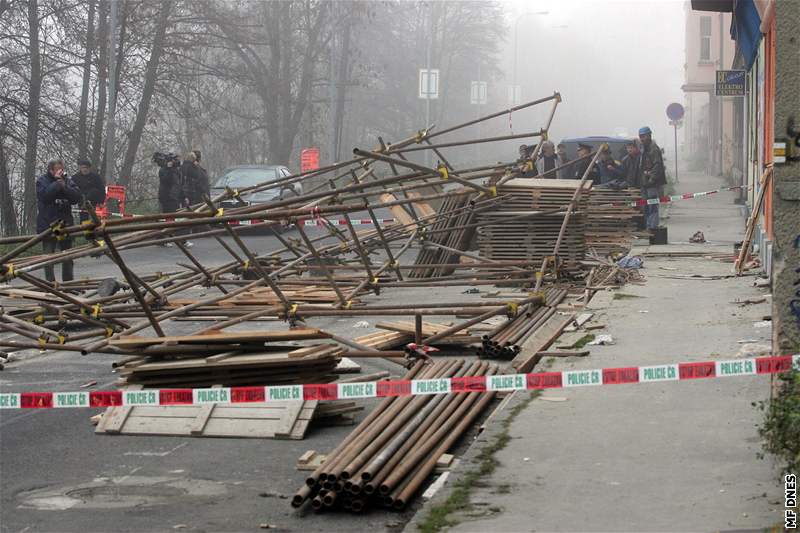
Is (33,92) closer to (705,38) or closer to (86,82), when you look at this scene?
(86,82)

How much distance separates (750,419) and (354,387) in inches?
98.0

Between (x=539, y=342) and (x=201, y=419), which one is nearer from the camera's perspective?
(x=201, y=419)

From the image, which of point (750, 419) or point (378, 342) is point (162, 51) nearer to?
point (378, 342)

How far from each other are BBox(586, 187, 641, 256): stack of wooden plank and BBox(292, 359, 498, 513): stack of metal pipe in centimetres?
1216

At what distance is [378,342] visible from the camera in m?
11.1

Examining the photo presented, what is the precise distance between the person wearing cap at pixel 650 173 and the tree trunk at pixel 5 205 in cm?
1321

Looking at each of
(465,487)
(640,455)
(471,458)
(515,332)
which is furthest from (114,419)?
(515,332)

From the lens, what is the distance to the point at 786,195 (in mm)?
6309

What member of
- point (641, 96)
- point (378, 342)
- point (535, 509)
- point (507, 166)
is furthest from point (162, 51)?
point (641, 96)

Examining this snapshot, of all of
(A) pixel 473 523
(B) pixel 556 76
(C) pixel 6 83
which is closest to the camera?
(A) pixel 473 523

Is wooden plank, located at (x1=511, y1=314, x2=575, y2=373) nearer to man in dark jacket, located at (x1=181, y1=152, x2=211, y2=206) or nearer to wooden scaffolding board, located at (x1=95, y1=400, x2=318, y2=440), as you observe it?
wooden scaffolding board, located at (x1=95, y1=400, x2=318, y2=440)

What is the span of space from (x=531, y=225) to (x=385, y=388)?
1036 cm

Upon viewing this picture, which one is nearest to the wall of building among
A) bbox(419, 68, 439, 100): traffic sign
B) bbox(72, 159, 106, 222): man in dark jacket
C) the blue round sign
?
the blue round sign

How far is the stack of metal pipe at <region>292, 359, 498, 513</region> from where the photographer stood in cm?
634
